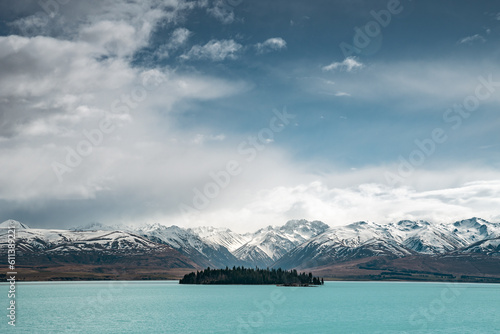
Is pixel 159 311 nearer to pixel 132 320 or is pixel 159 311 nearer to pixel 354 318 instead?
pixel 132 320

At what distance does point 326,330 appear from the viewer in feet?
355

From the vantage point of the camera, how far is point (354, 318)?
13288 centimetres

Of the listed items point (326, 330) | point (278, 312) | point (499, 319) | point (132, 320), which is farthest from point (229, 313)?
point (499, 319)

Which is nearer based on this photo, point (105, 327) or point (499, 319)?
point (105, 327)

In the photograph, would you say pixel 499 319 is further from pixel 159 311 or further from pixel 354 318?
pixel 159 311

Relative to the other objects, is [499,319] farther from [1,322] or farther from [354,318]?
[1,322]

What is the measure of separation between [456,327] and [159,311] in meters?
92.0

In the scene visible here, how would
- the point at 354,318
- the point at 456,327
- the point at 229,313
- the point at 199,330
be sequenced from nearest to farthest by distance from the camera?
the point at 199,330 < the point at 456,327 < the point at 354,318 < the point at 229,313

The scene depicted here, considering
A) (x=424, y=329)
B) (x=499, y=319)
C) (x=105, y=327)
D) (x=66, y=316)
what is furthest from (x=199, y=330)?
(x=499, y=319)

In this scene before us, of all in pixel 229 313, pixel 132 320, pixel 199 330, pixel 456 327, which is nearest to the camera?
pixel 199 330

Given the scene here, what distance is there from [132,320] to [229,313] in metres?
33.4

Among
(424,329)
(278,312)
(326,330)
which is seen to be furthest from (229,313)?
(424,329)

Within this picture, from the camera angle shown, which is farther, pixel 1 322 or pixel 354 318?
pixel 354 318

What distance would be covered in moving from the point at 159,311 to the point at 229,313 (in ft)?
81.8
